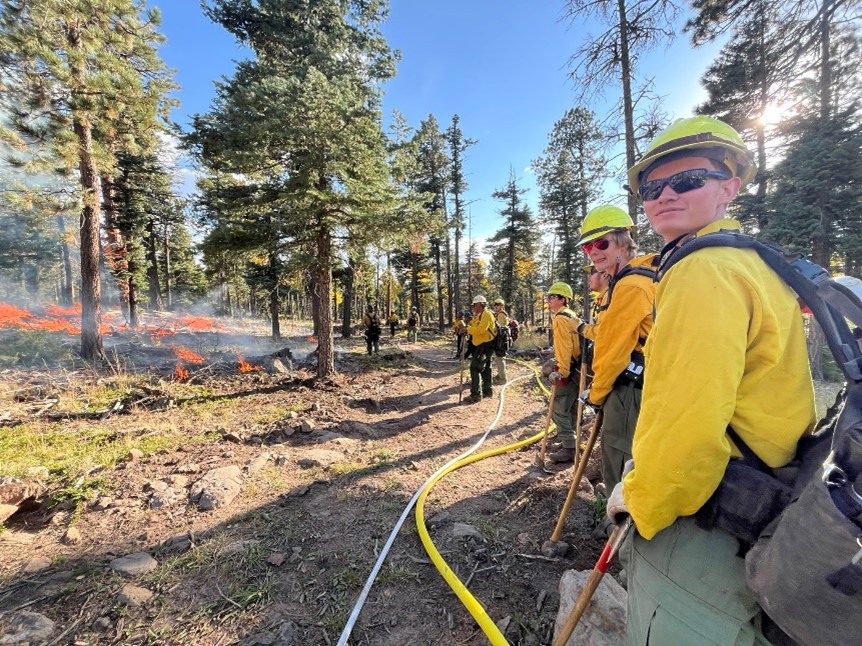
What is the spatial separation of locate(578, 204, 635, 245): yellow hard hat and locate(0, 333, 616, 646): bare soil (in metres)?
2.83

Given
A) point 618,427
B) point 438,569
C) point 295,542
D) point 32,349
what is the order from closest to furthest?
1. point 618,427
2. point 438,569
3. point 295,542
4. point 32,349

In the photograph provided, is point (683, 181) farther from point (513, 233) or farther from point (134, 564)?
point (513, 233)

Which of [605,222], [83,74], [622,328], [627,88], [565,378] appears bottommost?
[565,378]

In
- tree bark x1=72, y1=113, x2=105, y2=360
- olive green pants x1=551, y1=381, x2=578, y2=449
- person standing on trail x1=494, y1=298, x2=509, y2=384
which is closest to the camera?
olive green pants x1=551, y1=381, x2=578, y2=449

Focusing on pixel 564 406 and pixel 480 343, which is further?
pixel 480 343

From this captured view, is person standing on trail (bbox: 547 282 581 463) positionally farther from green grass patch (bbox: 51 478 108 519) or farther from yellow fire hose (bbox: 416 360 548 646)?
green grass patch (bbox: 51 478 108 519)

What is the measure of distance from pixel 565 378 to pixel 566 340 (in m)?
0.58

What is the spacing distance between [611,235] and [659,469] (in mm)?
2532

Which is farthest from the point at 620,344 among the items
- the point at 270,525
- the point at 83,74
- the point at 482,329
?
the point at 83,74

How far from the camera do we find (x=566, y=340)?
5.11 m

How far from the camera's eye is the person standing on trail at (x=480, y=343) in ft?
27.6

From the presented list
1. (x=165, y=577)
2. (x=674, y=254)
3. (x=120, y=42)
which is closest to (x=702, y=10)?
(x=674, y=254)

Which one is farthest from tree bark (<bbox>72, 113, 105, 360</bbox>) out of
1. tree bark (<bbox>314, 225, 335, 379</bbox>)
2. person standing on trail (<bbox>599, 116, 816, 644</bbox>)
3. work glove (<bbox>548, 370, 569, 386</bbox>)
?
person standing on trail (<bbox>599, 116, 816, 644</bbox>)

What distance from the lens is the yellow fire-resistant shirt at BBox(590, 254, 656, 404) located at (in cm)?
267
